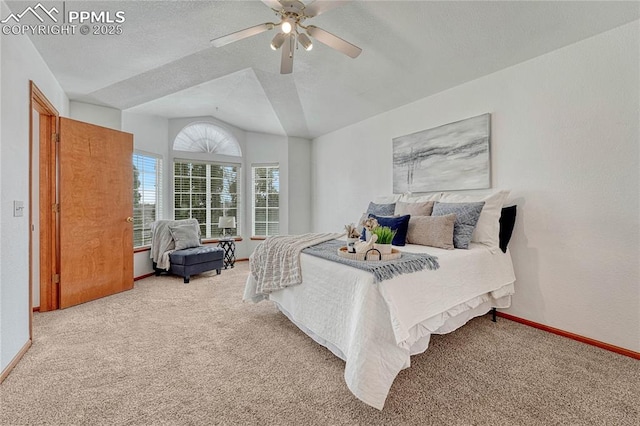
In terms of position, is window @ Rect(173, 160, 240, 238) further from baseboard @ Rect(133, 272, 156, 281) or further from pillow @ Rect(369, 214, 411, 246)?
pillow @ Rect(369, 214, 411, 246)

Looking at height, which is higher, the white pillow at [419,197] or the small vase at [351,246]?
the white pillow at [419,197]

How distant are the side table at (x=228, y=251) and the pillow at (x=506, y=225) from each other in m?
4.14

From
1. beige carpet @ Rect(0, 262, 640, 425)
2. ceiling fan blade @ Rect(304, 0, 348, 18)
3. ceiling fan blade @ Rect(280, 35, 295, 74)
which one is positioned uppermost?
ceiling fan blade @ Rect(304, 0, 348, 18)

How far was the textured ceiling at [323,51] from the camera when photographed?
2.14m

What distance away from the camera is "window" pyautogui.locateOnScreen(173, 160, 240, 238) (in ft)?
16.8

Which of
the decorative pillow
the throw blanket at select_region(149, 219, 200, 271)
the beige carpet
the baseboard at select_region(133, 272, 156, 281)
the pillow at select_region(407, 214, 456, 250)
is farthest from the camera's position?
the throw blanket at select_region(149, 219, 200, 271)

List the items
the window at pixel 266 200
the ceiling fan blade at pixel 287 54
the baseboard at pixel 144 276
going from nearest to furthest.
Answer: the ceiling fan blade at pixel 287 54, the baseboard at pixel 144 276, the window at pixel 266 200

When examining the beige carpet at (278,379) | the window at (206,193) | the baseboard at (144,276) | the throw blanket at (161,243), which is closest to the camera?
the beige carpet at (278,379)

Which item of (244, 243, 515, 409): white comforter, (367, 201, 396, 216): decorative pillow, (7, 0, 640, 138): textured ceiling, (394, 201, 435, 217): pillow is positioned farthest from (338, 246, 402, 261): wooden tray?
(7, 0, 640, 138): textured ceiling

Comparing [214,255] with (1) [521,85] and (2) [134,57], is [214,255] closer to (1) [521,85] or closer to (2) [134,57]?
(2) [134,57]

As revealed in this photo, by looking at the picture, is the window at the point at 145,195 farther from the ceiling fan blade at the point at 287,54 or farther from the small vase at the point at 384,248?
the small vase at the point at 384,248

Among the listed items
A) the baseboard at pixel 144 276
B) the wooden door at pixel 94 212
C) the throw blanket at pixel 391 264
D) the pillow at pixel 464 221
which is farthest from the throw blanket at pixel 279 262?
the baseboard at pixel 144 276

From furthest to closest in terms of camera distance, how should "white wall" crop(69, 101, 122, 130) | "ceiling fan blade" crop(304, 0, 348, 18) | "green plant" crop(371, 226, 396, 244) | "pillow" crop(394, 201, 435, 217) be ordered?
"white wall" crop(69, 101, 122, 130) < "pillow" crop(394, 201, 435, 217) < "green plant" crop(371, 226, 396, 244) < "ceiling fan blade" crop(304, 0, 348, 18)

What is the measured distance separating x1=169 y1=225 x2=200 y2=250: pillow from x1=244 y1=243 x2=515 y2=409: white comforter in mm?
2440
